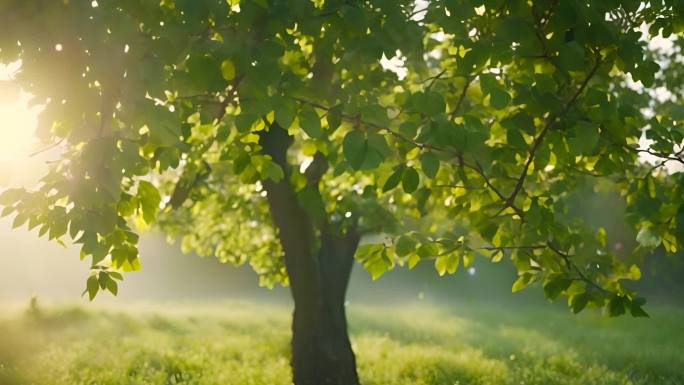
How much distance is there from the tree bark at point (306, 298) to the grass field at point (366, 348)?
741 millimetres

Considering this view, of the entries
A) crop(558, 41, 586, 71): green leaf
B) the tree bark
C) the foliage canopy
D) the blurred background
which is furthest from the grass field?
crop(558, 41, 586, 71): green leaf

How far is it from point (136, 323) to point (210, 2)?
1907 cm

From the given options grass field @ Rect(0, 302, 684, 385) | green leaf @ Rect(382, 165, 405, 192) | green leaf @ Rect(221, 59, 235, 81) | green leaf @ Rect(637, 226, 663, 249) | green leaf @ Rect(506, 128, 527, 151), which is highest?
green leaf @ Rect(221, 59, 235, 81)

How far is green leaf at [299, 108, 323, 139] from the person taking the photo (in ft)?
15.5

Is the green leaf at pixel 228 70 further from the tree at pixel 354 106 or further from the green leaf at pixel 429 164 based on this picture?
the green leaf at pixel 429 164

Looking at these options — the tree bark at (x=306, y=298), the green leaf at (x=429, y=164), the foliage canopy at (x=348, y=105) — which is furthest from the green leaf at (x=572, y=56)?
the tree bark at (x=306, y=298)

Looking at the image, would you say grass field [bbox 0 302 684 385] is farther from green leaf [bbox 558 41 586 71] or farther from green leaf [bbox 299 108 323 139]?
green leaf [bbox 558 41 586 71]

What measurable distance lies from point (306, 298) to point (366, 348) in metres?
6.27

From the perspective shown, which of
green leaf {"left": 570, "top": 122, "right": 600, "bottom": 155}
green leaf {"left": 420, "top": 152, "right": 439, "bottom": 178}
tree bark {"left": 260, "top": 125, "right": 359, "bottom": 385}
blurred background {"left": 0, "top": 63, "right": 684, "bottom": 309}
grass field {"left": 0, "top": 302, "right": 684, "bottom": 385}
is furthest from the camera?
blurred background {"left": 0, "top": 63, "right": 684, "bottom": 309}

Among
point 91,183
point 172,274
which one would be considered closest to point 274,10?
point 91,183

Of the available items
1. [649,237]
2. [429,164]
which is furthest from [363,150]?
[649,237]

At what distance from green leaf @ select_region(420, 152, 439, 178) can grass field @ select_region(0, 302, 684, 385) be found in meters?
7.59

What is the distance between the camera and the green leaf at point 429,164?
4546 millimetres

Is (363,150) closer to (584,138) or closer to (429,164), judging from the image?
(429,164)
